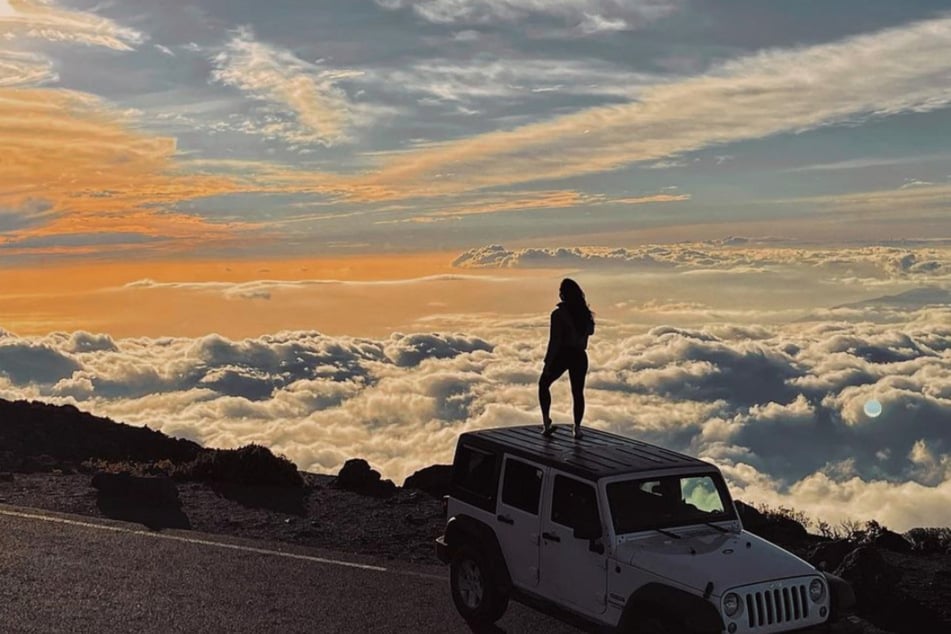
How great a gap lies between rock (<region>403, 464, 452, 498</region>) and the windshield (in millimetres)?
8788

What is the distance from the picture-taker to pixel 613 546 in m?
9.62

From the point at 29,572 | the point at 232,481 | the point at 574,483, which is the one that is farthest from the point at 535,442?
the point at 232,481

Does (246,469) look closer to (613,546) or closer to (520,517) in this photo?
(520,517)

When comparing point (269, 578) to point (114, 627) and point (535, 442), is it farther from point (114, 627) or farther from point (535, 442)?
point (535, 442)

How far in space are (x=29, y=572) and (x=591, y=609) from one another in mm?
8105

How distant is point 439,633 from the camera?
37.4ft

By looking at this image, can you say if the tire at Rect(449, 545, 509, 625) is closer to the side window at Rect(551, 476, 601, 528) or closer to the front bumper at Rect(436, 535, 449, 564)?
the front bumper at Rect(436, 535, 449, 564)

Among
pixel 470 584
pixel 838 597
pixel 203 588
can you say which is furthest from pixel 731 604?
pixel 203 588

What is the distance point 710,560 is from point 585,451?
6.64 feet

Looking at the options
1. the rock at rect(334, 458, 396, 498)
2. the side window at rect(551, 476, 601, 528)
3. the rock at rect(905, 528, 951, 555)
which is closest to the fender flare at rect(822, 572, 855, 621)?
the side window at rect(551, 476, 601, 528)

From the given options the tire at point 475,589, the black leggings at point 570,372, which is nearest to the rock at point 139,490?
the black leggings at point 570,372

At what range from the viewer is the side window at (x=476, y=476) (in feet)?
36.8

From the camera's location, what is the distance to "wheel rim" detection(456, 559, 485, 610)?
1138 cm

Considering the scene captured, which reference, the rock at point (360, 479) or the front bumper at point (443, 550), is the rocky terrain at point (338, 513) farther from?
the front bumper at point (443, 550)
